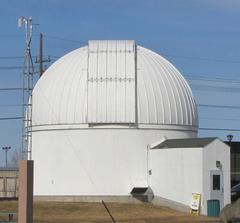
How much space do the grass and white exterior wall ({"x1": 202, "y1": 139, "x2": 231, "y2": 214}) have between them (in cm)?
200

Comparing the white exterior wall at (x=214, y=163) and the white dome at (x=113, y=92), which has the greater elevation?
the white dome at (x=113, y=92)

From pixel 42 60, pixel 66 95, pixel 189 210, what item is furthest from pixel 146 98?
pixel 42 60

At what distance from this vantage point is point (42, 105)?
45.4 meters

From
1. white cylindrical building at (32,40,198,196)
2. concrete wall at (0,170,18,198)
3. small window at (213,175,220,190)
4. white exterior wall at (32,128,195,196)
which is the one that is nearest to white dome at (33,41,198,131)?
white cylindrical building at (32,40,198,196)

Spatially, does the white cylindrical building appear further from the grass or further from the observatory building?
the grass

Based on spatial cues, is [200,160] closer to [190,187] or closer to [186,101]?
[190,187]

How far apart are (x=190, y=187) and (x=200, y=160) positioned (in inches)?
66.0

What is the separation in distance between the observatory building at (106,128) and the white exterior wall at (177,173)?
118mm

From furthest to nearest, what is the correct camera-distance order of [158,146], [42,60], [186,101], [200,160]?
[42,60], [186,101], [158,146], [200,160]

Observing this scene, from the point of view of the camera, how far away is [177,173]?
132ft

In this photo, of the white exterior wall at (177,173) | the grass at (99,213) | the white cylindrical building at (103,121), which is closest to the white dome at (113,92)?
the white cylindrical building at (103,121)

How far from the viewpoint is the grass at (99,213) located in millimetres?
32750

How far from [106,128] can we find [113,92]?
2215mm

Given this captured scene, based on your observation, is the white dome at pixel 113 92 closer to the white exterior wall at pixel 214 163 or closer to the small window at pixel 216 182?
the white exterior wall at pixel 214 163
